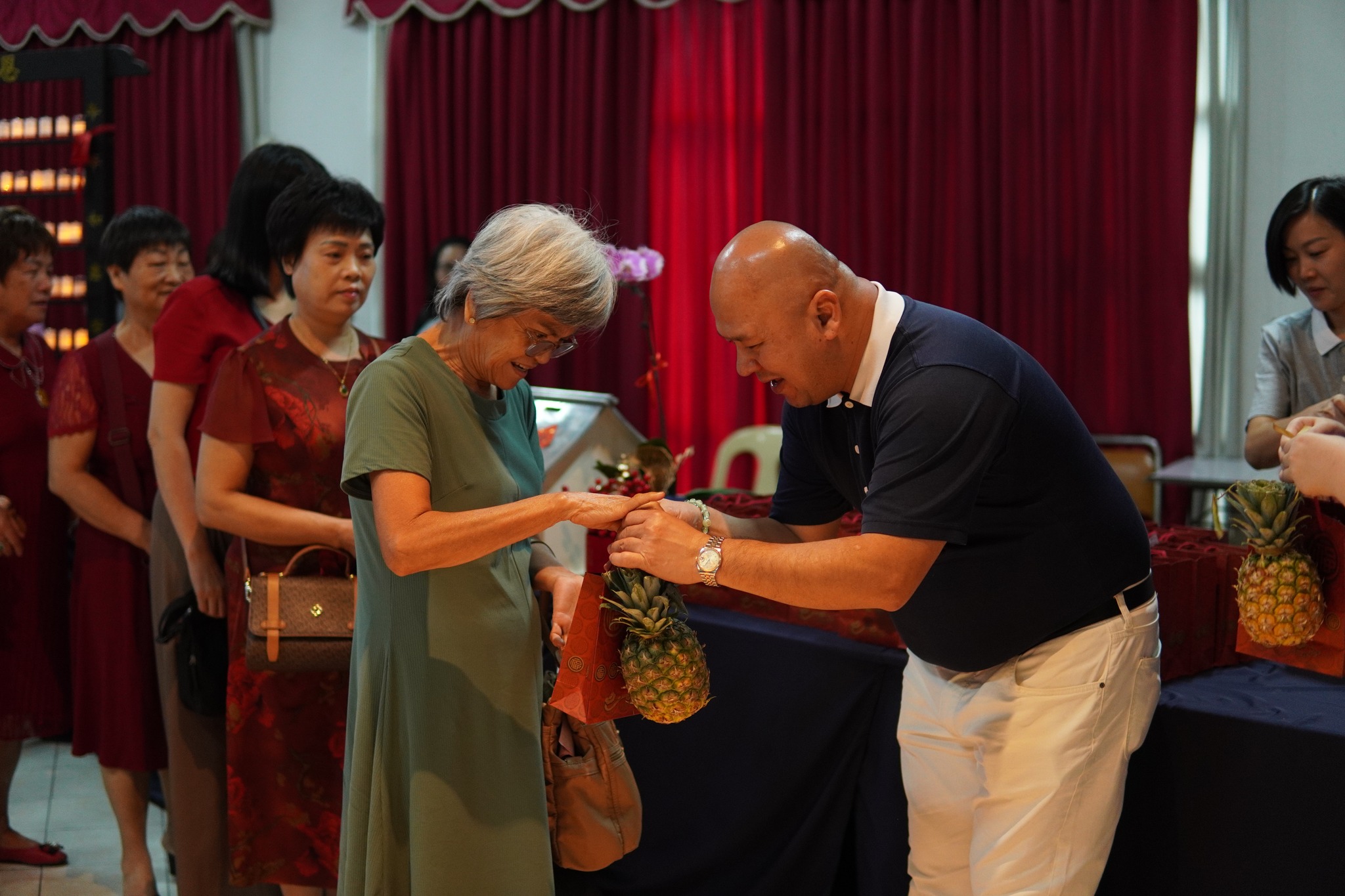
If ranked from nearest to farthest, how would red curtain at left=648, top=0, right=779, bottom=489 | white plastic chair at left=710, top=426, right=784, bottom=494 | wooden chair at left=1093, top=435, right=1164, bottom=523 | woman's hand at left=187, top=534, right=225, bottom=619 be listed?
woman's hand at left=187, top=534, right=225, bottom=619 → wooden chair at left=1093, top=435, right=1164, bottom=523 → white plastic chair at left=710, top=426, right=784, bottom=494 → red curtain at left=648, top=0, right=779, bottom=489

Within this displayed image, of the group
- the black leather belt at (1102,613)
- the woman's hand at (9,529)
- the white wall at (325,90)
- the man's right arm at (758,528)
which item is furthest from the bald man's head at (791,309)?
the white wall at (325,90)

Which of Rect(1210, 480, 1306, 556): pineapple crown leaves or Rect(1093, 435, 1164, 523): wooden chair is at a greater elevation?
Rect(1210, 480, 1306, 556): pineapple crown leaves

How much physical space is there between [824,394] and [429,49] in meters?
5.36

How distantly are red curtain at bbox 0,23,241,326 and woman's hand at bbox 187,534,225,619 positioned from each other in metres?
4.82

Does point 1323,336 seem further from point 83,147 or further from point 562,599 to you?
point 83,147

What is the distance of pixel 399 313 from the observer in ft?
22.4

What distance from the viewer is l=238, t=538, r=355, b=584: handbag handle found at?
2428 millimetres

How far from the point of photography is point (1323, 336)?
313cm

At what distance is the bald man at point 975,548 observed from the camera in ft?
6.06

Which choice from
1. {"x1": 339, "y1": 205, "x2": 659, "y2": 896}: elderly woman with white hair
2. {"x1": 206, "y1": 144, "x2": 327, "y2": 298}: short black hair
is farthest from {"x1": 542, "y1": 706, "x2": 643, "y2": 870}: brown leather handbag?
{"x1": 206, "y1": 144, "x2": 327, "y2": 298}: short black hair

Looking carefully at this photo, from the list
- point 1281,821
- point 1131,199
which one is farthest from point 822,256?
point 1131,199

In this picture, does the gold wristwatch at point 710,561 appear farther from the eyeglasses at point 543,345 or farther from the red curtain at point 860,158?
the red curtain at point 860,158

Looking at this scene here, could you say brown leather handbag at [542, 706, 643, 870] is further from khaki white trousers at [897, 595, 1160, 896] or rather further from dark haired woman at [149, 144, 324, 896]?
dark haired woman at [149, 144, 324, 896]

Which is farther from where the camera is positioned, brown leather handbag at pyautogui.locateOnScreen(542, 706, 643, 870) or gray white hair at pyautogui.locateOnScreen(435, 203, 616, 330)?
brown leather handbag at pyautogui.locateOnScreen(542, 706, 643, 870)
